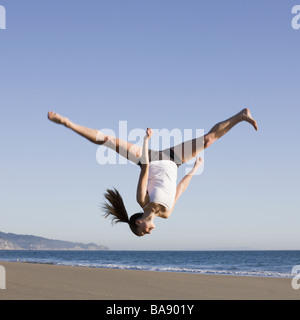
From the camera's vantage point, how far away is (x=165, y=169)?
5.29 m

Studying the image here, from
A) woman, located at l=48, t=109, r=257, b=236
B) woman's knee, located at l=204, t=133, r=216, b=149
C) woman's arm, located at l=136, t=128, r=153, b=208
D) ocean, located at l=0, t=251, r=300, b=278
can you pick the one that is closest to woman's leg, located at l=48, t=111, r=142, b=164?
woman, located at l=48, t=109, r=257, b=236

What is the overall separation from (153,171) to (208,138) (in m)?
0.86

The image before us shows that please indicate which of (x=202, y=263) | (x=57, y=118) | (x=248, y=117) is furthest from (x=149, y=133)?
(x=202, y=263)

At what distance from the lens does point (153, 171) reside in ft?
17.3

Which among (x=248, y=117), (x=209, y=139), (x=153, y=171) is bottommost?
(x=153, y=171)

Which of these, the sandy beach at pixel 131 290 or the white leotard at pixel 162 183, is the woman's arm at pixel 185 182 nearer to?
the white leotard at pixel 162 183

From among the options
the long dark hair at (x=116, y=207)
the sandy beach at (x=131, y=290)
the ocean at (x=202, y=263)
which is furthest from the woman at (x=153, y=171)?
the ocean at (x=202, y=263)

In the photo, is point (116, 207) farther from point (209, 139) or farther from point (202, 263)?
point (202, 263)

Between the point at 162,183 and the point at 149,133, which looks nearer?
the point at 149,133

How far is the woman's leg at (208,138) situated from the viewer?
5332 mm

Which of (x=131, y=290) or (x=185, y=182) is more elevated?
(x=185, y=182)
